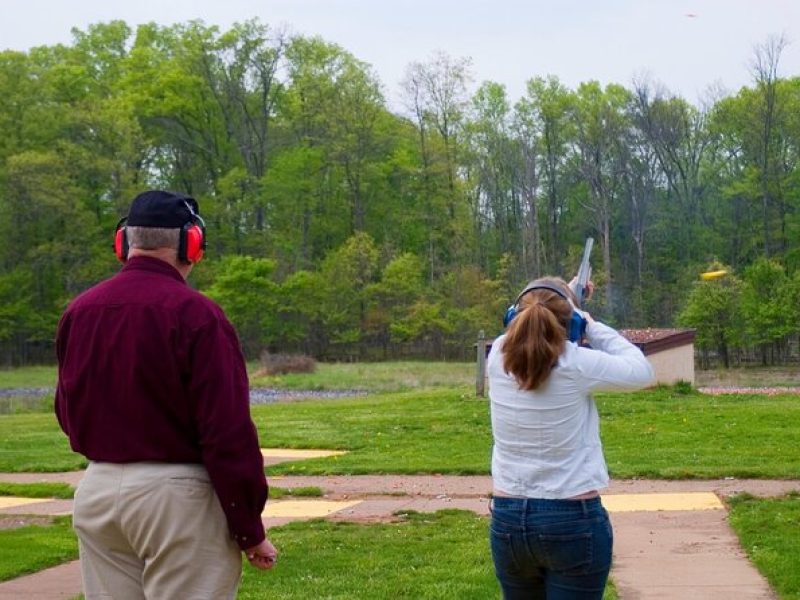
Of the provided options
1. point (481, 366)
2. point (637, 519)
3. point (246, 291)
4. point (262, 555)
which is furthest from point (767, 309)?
point (262, 555)

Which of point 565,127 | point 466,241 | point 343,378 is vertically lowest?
point 343,378

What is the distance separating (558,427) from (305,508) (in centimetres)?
756

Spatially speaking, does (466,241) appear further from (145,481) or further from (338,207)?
(145,481)

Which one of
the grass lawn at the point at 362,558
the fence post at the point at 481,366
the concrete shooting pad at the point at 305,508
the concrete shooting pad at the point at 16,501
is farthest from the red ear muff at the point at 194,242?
the fence post at the point at 481,366

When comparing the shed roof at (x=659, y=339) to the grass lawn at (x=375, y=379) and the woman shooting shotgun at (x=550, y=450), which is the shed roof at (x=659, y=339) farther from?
the woman shooting shotgun at (x=550, y=450)

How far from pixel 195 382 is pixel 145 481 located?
1.21 ft

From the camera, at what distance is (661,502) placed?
431 inches

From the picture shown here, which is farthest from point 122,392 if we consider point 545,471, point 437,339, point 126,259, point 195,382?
point 437,339

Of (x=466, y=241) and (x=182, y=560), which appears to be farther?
(x=466, y=241)

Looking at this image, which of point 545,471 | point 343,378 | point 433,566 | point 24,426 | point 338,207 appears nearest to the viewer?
point 545,471

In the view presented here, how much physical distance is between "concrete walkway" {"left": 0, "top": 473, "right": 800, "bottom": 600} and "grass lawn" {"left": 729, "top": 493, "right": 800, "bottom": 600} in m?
0.09

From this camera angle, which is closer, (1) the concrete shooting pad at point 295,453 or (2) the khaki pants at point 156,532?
(2) the khaki pants at point 156,532

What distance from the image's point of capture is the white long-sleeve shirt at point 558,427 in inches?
169

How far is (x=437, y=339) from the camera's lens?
64.4 m
